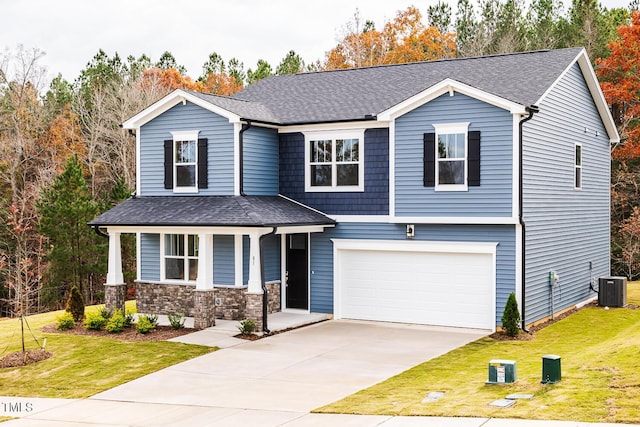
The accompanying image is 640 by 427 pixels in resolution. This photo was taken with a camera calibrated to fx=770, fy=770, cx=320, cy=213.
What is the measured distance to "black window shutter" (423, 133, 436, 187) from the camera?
19.8 metres

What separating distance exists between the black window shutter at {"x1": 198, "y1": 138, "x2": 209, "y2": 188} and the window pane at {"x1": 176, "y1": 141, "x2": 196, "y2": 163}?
37cm

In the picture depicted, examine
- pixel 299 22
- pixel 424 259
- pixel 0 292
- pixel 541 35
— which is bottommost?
pixel 0 292

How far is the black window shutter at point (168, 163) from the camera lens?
22.5 metres

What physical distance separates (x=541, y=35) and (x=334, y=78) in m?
21.9

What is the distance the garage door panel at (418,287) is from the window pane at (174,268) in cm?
461

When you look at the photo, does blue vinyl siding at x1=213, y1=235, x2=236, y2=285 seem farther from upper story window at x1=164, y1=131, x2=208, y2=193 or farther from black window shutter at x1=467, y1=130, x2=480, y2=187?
black window shutter at x1=467, y1=130, x2=480, y2=187

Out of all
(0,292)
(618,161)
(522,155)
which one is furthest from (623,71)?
(0,292)

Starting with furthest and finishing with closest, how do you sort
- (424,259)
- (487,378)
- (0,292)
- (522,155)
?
1. (0,292)
2. (424,259)
3. (522,155)
4. (487,378)

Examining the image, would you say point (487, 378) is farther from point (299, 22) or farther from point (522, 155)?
point (299, 22)

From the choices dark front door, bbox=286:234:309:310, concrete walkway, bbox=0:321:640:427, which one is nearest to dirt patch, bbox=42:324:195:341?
concrete walkway, bbox=0:321:640:427

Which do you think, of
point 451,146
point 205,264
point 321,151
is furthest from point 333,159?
point 205,264

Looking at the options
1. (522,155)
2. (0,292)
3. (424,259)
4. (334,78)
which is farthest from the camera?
(0,292)

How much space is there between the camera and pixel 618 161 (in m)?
36.3

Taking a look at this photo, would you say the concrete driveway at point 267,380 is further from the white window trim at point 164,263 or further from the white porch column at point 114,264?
the white porch column at point 114,264
